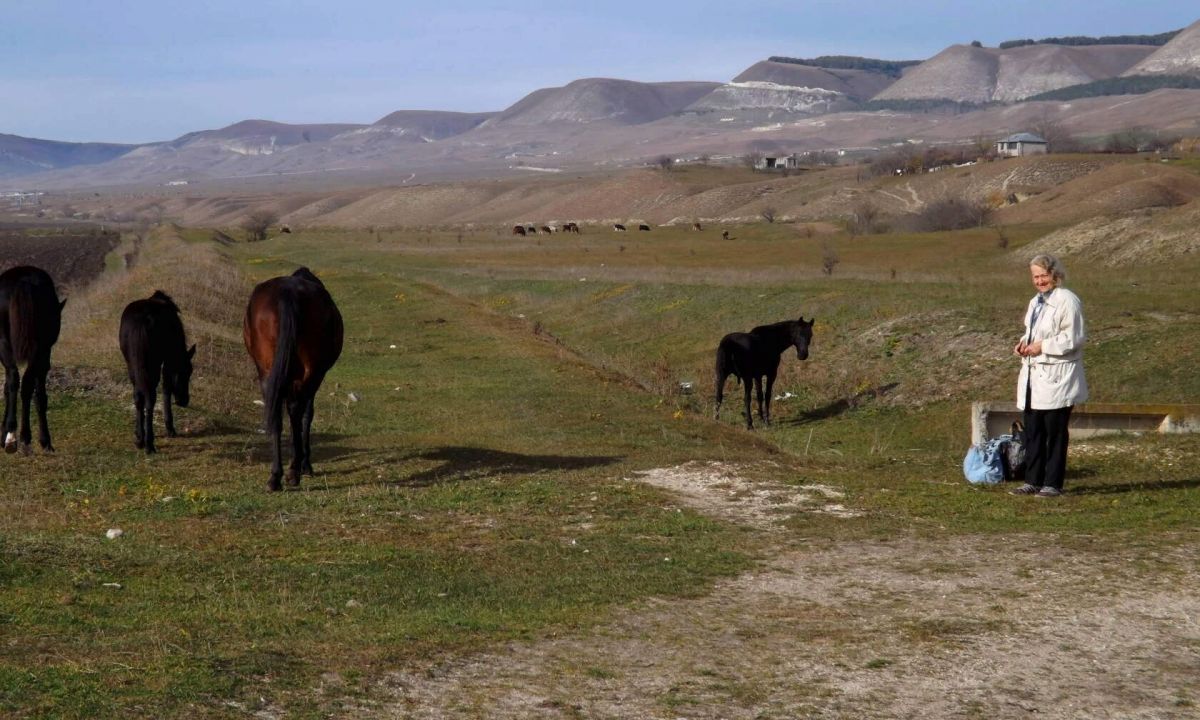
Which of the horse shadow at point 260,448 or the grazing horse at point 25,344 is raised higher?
the grazing horse at point 25,344

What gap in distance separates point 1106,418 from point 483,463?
8313mm

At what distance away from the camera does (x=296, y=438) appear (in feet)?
46.2

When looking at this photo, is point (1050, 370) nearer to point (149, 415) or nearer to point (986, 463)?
point (986, 463)

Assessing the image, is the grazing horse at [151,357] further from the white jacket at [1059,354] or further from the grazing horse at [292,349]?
the white jacket at [1059,354]

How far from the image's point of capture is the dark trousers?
43.1 ft

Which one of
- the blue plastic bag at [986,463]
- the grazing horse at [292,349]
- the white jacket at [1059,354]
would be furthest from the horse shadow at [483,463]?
the white jacket at [1059,354]

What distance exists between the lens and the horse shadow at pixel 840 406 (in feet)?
82.7

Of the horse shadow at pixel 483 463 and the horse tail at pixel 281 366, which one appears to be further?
the horse shadow at pixel 483 463

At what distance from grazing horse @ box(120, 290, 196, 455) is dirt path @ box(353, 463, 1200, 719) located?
29.5 ft

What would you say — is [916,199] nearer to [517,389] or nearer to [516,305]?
[516,305]

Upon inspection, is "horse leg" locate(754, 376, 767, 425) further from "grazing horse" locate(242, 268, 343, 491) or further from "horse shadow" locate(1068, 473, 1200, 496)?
"grazing horse" locate(242, 268, 343, 491)

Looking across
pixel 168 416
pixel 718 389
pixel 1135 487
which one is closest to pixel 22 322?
pixel 168 416

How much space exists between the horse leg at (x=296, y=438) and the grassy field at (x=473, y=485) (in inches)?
17.0

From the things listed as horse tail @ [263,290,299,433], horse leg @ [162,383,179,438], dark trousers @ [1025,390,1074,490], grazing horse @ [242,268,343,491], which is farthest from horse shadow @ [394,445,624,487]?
dark trousers @ [1025,390,1074,490]
